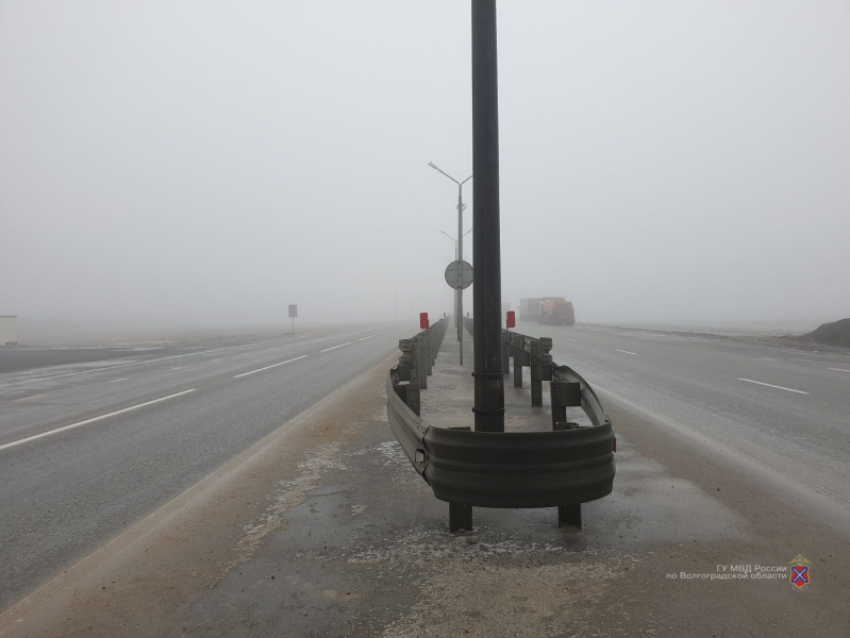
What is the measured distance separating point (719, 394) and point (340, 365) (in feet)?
36.3

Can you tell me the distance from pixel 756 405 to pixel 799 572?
660 centimetres

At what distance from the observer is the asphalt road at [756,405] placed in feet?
17.8

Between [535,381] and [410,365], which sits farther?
[535,381]

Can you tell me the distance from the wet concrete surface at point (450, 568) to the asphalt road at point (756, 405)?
0.88 meters

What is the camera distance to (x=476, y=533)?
3674 millimetres

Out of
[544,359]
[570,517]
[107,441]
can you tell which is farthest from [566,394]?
[107,441]

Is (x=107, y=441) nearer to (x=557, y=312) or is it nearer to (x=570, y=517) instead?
(x=570, y=517)

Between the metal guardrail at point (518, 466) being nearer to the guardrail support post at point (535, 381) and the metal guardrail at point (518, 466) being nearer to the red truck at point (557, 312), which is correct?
the guardrail support post at point (535, 381)

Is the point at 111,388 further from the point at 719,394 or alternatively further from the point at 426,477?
the point at 719,394

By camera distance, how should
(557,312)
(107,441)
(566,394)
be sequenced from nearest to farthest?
(566,394) < (107,441) < (557,312)

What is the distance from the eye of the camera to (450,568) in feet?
10.3

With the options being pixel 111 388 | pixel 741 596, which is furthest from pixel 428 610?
pixel 111 388

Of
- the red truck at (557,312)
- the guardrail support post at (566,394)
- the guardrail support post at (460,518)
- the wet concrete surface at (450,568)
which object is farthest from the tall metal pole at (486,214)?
the red truck at (557,312)

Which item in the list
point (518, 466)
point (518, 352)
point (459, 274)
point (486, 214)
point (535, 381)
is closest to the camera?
point (518, 466)
